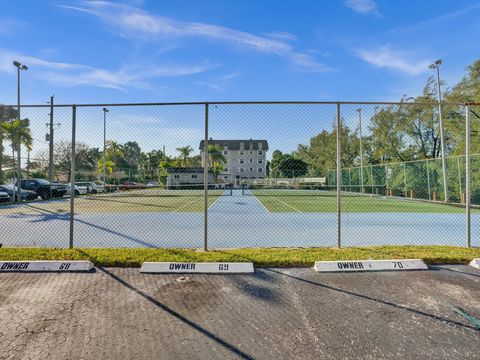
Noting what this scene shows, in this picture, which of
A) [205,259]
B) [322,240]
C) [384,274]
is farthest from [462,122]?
Result: [205,259]

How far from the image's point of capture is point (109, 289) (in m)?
4.75

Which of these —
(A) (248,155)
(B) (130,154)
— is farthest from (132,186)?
(B) (130,154)

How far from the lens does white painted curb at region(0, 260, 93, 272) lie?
5559 millimetres

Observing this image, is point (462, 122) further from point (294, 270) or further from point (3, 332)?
point (3, 332)

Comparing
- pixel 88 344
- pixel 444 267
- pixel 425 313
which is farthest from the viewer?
pixel 444 267

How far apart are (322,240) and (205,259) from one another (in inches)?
151

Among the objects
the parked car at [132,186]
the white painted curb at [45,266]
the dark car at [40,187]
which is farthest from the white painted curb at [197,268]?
the dark car at [40,187]

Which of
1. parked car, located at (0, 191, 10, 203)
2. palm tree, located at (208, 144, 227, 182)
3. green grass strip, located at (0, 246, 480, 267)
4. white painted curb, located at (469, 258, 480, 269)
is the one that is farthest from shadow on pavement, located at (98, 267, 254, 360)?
parked car, located at (0, 191, 10, 203)

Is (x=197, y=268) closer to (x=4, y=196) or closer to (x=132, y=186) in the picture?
(x=132, y=186)

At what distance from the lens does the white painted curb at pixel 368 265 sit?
→ 566 cm

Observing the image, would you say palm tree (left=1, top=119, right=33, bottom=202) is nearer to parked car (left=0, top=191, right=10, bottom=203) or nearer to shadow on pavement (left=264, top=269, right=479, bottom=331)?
parked car (left=0, top=191, right=10, bottom=203)

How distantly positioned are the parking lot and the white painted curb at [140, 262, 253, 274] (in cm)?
21

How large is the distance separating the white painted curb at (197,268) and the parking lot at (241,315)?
21cm

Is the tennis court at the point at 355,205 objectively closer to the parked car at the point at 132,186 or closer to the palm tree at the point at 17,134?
the parked car at the point at 132,186
